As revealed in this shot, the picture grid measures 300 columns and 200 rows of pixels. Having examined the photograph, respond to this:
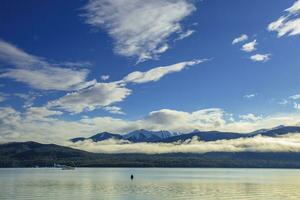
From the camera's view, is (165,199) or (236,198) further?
(236,198)

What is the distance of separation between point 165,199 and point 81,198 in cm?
1761

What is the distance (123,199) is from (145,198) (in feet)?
15.4

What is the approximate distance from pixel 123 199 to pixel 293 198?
124ft

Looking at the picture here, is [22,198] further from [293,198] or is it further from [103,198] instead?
[293,198]

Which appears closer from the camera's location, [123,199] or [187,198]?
[123,199]

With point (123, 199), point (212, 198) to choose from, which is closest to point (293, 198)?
point (212, 198)

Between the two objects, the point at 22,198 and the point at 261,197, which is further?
the point at 261,197

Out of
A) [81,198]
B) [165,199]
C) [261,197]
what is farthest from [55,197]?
[261,197]

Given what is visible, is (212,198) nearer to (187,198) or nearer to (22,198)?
(187,198)

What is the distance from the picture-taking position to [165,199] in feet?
301

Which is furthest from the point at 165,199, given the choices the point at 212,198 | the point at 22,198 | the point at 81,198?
the point at 22,198

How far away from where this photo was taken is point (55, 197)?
96.2m

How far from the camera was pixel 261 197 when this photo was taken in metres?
102

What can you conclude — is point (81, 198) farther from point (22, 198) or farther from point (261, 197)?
point (261, 197)
